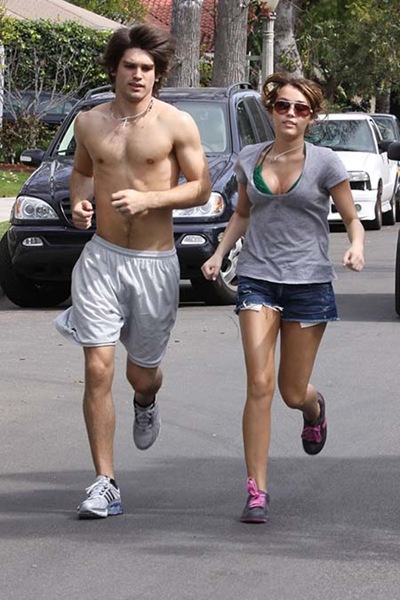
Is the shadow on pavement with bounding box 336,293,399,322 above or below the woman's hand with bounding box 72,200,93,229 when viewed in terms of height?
below

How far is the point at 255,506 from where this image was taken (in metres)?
6.53

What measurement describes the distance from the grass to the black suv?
10902mm

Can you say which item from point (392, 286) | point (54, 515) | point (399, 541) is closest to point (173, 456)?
point (54, 515)

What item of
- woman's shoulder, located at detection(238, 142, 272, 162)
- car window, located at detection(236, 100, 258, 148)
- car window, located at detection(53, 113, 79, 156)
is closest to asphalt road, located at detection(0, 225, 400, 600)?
woman's shoulder, located at detection(238, 142, 272, 162)

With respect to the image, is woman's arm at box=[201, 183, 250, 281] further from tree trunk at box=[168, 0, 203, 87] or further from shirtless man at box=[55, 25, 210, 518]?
tree trunk at box=[168, 0, 203, 87]

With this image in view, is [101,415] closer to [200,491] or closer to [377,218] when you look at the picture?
[200,491]

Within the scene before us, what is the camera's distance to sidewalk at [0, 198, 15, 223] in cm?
2111

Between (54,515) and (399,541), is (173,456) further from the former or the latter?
(399,541)

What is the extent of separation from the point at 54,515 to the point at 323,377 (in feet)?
12.6

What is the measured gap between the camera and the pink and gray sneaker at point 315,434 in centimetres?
736

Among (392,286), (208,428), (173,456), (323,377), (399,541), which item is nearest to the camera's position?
(399,541)

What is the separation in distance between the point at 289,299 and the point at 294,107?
0.81 metres

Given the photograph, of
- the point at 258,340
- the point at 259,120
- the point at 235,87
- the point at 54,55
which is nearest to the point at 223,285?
the point at 259,120

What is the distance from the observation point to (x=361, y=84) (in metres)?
41.9
